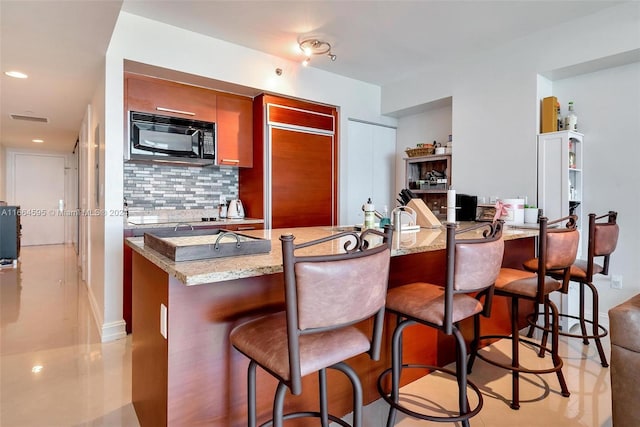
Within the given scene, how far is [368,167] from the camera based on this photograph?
15.1 ft

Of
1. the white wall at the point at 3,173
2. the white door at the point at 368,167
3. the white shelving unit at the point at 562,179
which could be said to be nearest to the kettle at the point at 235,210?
the white door at the point at 368,167

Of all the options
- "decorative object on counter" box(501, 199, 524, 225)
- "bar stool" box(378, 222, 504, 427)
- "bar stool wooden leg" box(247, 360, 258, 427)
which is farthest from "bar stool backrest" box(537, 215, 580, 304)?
"bar stool wooden leg" box(247, 360, 258, 427)

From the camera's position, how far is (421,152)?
419 cm

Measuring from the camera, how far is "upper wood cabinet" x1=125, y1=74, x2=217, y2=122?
9.99ft

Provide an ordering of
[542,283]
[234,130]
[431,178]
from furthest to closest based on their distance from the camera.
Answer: [431,178]
[234,130]
[542,283]

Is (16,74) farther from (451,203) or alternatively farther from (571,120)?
(571,120)

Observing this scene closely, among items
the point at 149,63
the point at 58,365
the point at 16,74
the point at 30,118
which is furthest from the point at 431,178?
the point at 30,118

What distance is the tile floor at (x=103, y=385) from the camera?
5.82 feet

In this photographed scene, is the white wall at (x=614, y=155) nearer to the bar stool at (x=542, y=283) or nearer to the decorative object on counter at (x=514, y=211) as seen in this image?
the decorative object on counter at (x=514, y=211)

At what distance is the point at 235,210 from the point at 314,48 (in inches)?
71.7

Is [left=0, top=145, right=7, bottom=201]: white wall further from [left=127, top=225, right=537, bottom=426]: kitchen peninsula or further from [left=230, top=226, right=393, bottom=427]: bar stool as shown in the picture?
[left=230, top=226, right=393, bottom=427]: bar stool

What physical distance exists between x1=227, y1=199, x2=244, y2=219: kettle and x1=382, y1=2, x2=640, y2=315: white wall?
7.75 feet

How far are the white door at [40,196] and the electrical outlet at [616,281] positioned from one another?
32.5 feet

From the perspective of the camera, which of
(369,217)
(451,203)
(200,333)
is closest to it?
(200,333)
